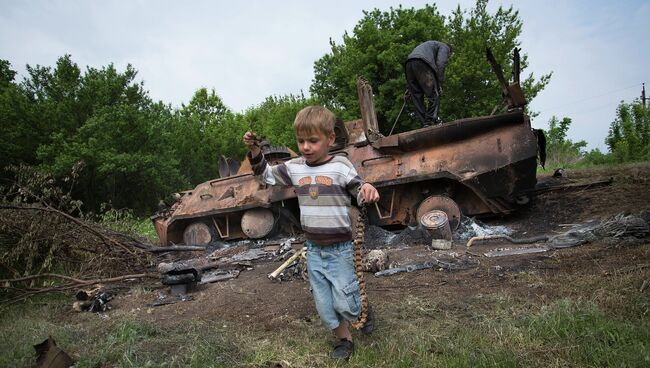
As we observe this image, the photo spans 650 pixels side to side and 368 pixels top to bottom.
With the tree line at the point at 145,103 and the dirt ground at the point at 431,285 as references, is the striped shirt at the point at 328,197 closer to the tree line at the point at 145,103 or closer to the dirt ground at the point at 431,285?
the dirt ground at the point at 431,285

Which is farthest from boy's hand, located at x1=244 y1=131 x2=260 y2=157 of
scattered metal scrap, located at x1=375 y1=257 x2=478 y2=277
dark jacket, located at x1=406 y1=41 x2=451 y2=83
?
dark jacket, located at x1=406 y1=41 x2=451 y2=83

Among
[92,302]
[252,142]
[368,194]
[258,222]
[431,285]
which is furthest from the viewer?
[258,222]

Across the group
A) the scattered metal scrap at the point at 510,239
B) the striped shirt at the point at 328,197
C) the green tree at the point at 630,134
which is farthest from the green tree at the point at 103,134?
the green tree at the point at 630,134

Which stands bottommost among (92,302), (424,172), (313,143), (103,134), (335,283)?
(92,302)

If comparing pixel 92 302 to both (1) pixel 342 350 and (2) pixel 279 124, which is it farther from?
(2) pixel 279 124

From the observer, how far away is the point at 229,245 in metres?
8.95

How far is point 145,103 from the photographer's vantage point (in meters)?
21.9

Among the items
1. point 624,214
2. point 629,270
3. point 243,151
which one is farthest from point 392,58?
point 629,270

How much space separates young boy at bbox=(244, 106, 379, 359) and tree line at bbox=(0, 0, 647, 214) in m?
17.0

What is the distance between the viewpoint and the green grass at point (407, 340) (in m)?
2.42

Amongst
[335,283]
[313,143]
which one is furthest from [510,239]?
[313,143]

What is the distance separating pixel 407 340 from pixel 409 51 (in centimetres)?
2048

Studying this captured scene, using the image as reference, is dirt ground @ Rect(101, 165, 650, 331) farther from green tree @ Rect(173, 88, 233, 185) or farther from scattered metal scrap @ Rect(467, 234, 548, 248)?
green tree @ Rect(173, 88, 233, 185)

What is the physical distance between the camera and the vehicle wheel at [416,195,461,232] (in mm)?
6715
